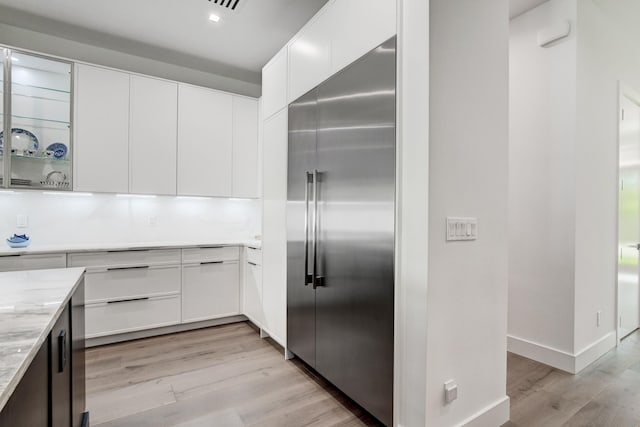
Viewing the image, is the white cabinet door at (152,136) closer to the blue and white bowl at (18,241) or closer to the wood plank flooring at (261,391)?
the blue and white bowl at (18,241)

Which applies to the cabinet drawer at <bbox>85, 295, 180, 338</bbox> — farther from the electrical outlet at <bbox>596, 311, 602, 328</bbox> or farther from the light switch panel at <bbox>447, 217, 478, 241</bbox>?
the electrical outlet at <bbox>596, 311, 602, 328</bbox>

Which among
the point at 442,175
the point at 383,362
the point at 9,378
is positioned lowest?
the point at 383,362

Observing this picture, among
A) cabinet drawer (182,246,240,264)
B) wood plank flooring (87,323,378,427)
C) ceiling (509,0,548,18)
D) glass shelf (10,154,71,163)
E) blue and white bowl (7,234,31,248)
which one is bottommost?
wood plank flooring (87,323,378,427)

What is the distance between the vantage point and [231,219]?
14.1ft

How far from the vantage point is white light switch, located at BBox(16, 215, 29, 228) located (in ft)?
10.3

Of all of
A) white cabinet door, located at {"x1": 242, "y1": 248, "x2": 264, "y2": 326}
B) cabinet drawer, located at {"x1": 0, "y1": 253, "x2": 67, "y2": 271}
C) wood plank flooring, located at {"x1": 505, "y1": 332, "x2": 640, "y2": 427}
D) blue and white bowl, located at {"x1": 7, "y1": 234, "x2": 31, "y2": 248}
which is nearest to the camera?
wood plank flooring, located at {"x1": 505, "y1": 332, "x2": 640, "y2": 427}

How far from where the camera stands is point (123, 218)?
3.63 meters


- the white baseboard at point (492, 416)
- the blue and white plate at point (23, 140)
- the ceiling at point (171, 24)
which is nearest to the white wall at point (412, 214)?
the white baseboard at point (492, 416)

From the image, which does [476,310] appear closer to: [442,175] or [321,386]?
[442,175]

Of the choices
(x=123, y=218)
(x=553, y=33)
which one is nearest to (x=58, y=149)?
(x=123, y=218)

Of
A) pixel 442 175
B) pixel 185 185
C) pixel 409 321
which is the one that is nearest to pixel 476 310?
pixel 409 321

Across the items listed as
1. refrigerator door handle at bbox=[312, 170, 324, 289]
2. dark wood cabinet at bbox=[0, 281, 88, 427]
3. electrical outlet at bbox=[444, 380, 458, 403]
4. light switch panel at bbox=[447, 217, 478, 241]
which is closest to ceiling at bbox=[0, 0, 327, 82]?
refrigerator door handle at bbox=[312, 170, 324, 289]

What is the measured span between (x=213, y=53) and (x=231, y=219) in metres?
2.03

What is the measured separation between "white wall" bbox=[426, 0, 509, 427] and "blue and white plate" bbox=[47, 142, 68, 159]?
3.37 m
